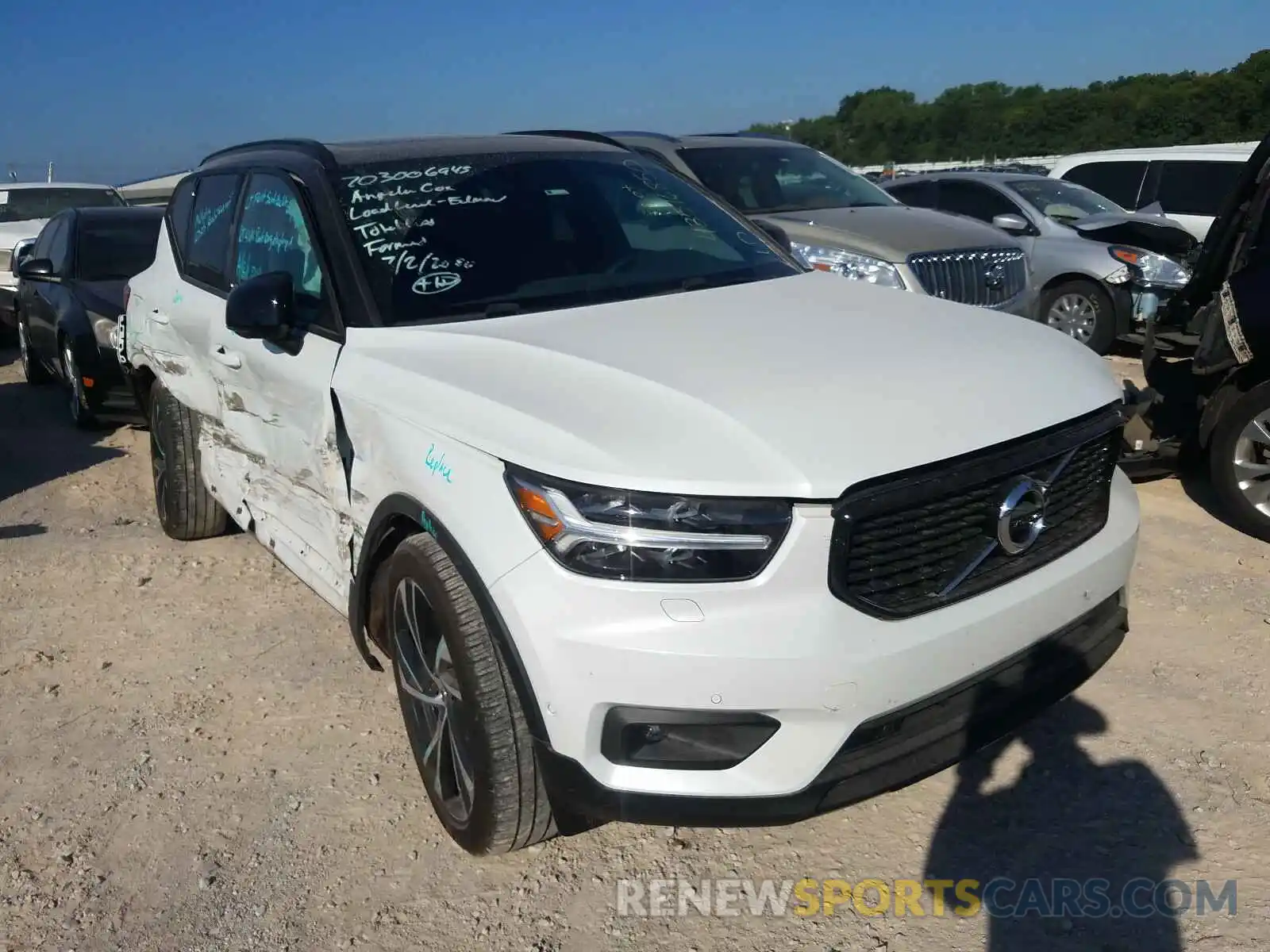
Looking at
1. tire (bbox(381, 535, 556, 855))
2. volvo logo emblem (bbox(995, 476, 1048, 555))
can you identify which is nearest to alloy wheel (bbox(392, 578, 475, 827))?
tire (bbox(381, 535, 556, 855))

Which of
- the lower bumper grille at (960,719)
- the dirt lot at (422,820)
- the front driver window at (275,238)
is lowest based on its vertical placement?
the dirt lot at (422,820)

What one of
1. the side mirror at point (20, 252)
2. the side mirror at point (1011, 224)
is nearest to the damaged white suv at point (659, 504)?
the side mirror at point (1011, 224)

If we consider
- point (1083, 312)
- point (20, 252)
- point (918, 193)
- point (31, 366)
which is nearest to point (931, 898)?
point (1083, 312)

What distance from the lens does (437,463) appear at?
2463mm

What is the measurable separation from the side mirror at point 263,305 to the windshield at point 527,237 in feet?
0.84

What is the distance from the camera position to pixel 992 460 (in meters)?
2.28

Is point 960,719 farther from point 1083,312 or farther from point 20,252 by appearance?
point 20,252

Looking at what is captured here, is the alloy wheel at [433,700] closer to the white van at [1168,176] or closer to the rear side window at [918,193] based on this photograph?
the rear side window at [918,193]

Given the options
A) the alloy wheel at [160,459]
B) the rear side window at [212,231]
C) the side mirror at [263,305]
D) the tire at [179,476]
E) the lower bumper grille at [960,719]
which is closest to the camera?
the lower bumper grille at [960,719]

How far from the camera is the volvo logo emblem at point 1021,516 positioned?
91.0 inches

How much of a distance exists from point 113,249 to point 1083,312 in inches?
317

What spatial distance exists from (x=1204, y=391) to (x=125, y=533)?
545 cm

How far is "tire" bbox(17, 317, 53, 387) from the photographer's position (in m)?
8.77

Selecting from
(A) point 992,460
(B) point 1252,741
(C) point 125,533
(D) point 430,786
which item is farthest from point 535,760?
(C) point 125,533
